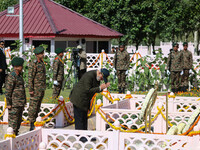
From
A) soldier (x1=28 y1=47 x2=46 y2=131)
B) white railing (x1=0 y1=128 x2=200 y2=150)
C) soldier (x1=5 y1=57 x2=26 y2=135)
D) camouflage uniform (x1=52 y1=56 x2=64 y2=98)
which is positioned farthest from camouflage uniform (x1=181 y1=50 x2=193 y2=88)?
white railing (x1=0 y1=128 x2=200 y2=150)

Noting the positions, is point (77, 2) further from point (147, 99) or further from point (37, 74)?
point (147, 99)

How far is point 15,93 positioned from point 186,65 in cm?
969

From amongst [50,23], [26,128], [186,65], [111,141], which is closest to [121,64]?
[186,65]

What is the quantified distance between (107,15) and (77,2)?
3.71 metres

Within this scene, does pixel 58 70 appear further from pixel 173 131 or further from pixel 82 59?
pixel 173 131

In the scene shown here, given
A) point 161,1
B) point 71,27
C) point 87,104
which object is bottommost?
point 87,104

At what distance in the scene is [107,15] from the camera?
108ft

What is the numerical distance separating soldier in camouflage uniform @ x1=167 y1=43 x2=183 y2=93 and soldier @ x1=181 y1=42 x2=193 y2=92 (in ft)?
1.00

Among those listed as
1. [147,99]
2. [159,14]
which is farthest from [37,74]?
[159,14]

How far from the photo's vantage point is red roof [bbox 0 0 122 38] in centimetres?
2656

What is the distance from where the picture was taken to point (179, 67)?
16.4 metres

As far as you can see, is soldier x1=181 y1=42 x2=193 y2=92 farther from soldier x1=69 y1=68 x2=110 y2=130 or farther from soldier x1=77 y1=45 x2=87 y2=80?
soldier x1=69 y1=68 x2=110 y2=130

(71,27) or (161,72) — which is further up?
(71,27)

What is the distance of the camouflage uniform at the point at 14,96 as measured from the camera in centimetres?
837
